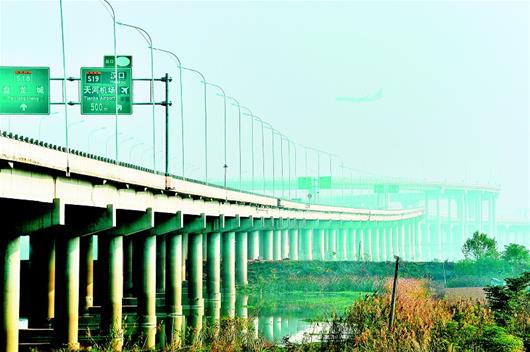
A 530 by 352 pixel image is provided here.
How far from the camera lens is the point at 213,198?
87250mm

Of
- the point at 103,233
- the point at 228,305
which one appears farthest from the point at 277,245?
the point at 103,233

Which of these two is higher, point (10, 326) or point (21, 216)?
point (21, 216)

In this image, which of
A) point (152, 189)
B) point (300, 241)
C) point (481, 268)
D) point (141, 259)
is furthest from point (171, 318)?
point (300, 241)

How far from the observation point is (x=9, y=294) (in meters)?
42.8

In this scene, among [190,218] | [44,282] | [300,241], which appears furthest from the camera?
[300,241]

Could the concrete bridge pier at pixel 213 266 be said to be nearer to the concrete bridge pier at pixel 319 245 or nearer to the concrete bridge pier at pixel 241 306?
the concrete bridge pier at pixel 241 306

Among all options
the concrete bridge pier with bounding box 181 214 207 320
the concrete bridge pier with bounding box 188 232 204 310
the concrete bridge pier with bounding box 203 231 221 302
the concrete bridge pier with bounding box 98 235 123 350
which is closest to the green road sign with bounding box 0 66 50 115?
the concrete bridge pier with bounding box 98 235 123 350

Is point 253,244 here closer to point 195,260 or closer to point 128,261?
point 128,261

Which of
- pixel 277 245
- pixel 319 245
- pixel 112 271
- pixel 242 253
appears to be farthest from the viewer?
pixel 319 245

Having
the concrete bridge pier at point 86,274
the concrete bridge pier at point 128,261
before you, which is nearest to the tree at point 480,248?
the concrete bridge pier at point 128,261

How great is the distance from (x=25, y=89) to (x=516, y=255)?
272 ft

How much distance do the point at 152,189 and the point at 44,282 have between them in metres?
8.03

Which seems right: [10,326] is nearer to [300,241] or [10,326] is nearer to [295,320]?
[295,320]

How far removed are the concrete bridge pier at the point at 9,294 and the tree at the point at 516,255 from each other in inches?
3539
